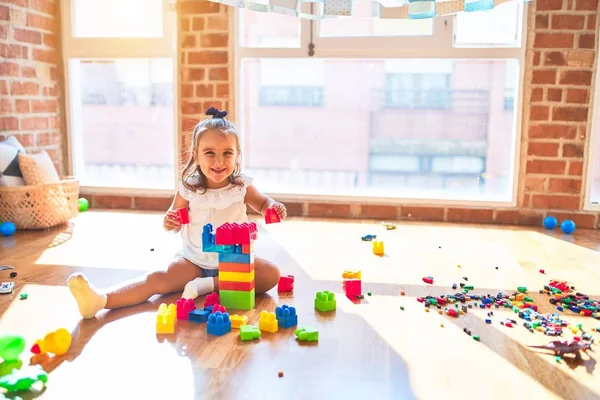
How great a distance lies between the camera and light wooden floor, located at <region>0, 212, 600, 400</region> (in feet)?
4.80

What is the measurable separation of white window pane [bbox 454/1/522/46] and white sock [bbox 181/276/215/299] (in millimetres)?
2192

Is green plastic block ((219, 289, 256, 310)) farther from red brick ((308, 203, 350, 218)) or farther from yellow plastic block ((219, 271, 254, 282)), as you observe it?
red brick ((308, 203, 350, 218))

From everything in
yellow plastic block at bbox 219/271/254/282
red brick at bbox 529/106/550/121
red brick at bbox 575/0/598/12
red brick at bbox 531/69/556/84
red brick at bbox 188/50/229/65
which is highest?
red brick at bbox 575/0/598/12

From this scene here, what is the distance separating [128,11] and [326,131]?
4.78 ft

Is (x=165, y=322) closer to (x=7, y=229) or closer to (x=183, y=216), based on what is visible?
(x=183, y=216)

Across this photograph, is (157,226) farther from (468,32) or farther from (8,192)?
(468,32)

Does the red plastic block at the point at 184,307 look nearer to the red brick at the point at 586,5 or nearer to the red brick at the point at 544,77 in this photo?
the red brick at the point at 544,77

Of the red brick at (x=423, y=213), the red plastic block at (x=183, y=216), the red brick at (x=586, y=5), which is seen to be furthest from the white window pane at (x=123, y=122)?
the red brick at (x=586, y=5)

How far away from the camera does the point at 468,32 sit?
3.49 meters

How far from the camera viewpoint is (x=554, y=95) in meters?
3.36

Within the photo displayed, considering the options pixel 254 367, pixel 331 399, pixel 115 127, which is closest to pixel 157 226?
pixel 115 127

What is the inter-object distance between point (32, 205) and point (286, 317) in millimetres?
1913

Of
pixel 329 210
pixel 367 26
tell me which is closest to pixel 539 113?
pixel 367 26

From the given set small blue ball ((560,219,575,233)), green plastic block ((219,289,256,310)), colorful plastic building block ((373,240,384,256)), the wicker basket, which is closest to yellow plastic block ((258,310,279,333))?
green plastic block ((219,289,256,310))
